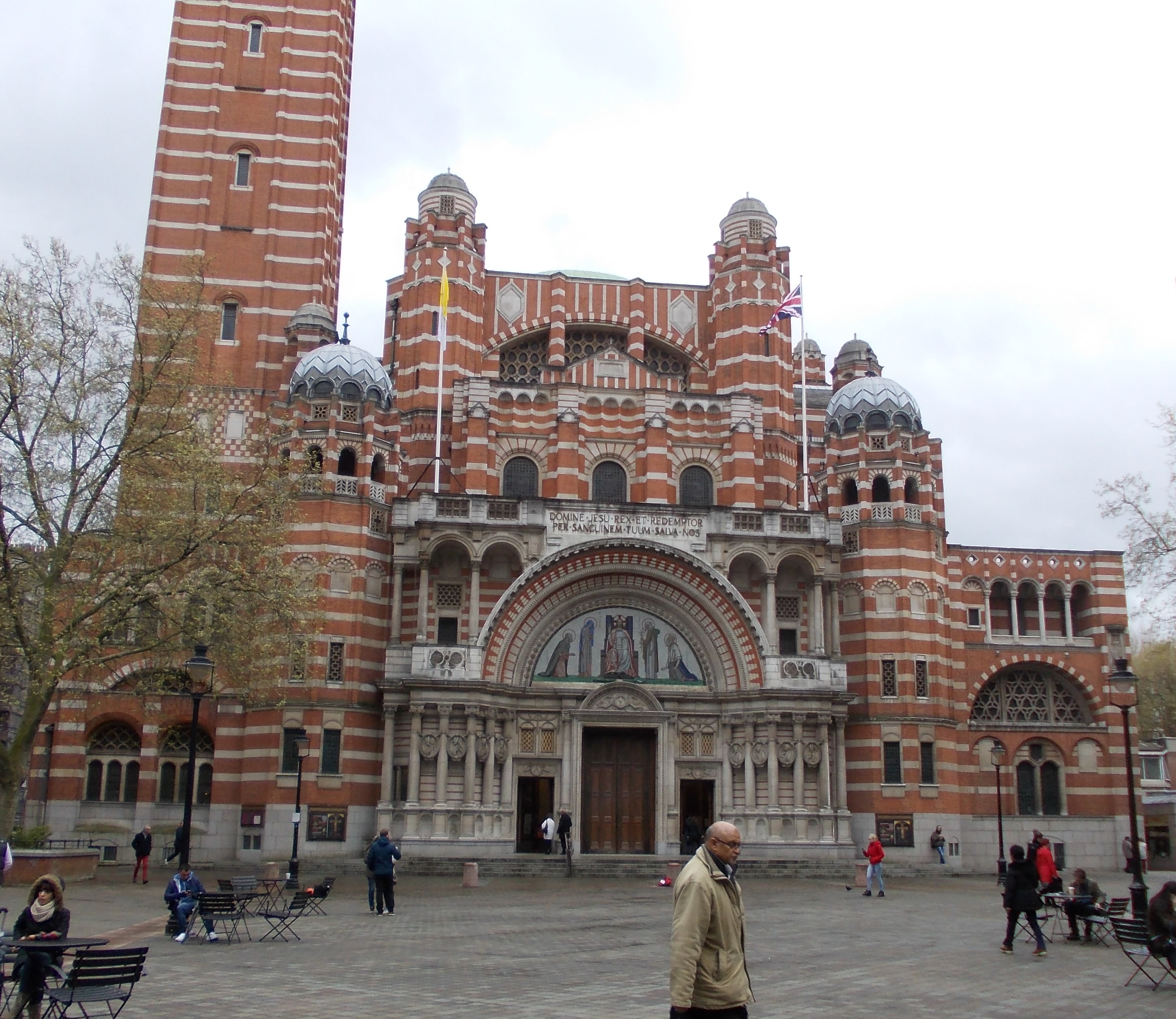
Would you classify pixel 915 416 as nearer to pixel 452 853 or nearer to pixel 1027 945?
pixel 452 853

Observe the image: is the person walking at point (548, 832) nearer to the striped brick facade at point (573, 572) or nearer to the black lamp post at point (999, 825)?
the striped brick facade at point (573, 572)

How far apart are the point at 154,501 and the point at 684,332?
27.1 meters

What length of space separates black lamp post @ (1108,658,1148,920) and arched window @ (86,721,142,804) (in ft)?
104

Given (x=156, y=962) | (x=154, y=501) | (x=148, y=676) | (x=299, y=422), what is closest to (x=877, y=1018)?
(x=156, y=962)

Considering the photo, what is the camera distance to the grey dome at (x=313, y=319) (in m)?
47.3

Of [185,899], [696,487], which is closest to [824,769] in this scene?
[696,487]

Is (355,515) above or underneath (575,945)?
above

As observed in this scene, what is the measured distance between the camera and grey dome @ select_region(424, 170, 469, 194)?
49594mm

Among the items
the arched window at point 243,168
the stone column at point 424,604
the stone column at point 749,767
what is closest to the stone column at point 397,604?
the stone column at point 424,604

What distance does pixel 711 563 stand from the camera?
43.0 metres

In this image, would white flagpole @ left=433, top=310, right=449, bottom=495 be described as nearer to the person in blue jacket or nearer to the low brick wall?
the low brick wall

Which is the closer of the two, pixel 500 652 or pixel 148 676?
pixel 148 676

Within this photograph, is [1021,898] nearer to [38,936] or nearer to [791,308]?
[38,936]

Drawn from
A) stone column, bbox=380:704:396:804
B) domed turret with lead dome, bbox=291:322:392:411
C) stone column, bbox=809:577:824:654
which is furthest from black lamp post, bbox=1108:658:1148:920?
domed turret with lead dome, bbox=291:322:392:411
